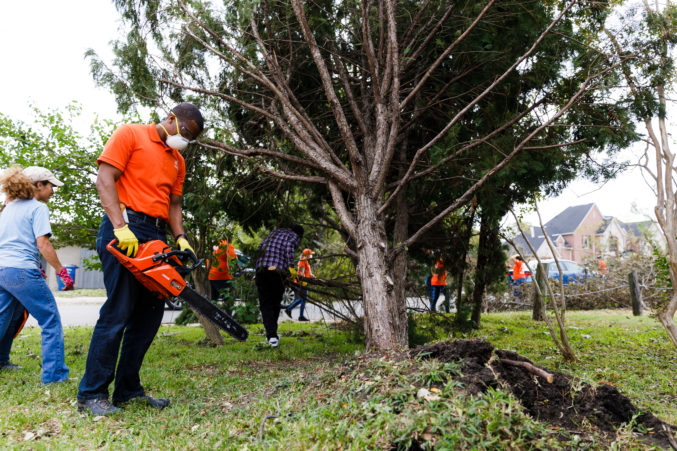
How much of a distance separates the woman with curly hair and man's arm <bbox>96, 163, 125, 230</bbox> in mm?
1434

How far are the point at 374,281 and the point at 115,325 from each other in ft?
7.36

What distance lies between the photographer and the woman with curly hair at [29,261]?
154 inches

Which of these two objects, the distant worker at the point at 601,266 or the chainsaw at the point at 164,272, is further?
the distant worker at the point at 601,266

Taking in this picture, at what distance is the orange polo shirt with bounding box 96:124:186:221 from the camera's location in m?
3.04

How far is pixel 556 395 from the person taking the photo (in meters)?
2.65

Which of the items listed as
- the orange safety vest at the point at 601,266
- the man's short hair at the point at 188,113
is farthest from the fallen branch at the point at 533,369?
the orange safety vest at the point at 601,266

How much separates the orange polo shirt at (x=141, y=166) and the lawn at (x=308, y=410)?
140 centimetres

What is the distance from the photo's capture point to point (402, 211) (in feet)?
19.5

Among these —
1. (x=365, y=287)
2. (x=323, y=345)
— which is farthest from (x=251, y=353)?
(x=365, y=287)

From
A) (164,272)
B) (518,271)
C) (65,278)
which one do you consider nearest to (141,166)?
(164,272)

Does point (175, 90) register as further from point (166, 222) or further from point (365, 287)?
point (365, 287)

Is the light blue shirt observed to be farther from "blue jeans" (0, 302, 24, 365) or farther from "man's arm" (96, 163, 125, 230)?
"man's arm" (96, 163, 125, 230)

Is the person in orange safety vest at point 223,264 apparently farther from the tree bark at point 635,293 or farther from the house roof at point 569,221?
the house roof at point 569,221

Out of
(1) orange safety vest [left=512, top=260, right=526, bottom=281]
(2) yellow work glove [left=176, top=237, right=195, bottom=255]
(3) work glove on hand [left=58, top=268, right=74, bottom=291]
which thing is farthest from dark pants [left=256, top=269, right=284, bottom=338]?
(1) orange safety vest [left=512, top=260, right=526, bottom=281]
